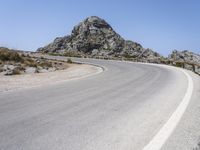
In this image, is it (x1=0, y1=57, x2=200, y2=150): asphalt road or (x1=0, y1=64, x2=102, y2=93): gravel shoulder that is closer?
(x1=0, y1=57, x2=200, y2=150): asphalt road

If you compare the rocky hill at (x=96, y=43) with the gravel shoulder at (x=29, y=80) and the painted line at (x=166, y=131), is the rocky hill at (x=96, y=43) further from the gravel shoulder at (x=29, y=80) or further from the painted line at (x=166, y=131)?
the painted line at (x=166, y=131)

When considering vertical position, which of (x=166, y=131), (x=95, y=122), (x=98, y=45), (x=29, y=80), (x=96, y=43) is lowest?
(x=98, y=45)

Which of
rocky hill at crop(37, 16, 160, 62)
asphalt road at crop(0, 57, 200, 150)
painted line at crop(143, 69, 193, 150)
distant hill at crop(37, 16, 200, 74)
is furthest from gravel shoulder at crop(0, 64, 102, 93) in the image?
rocky hill at crop(37, 16, 160, 62)

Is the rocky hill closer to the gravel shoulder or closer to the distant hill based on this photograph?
the distant hill

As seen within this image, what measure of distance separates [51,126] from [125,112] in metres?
2.57

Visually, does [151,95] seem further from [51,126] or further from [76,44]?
[76,44]

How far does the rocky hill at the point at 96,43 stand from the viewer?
10019 cm

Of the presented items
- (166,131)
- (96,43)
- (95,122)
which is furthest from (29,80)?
(96,43)

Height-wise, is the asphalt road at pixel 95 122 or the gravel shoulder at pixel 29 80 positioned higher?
the asphalt road at pixel 95 122

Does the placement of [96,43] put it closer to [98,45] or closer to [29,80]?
[98,45]

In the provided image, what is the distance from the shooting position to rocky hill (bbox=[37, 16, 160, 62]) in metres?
100

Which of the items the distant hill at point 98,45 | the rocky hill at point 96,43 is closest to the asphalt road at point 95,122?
the distant hill at point 98,45

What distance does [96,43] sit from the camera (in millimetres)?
105750

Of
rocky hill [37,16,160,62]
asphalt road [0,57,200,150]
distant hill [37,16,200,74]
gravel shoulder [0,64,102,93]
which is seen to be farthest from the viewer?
rocky hill [37,16,160,62]
